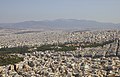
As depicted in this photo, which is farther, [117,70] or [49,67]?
[49,67]

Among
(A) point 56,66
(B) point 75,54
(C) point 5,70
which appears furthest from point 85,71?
(B) point 75,54

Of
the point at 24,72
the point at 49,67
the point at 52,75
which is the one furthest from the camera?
the point at 49,67

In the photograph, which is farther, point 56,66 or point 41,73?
point 56,66

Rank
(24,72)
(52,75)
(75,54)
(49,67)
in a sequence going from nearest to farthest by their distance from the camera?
(52,75) → (24,72) → (49,67) → (75,54)

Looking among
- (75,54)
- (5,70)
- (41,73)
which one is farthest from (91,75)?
(75,54)

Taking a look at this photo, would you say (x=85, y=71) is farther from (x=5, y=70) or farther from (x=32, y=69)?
(x=5, y=70)

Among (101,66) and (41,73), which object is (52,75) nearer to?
(41,73)

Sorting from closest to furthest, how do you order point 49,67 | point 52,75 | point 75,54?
point 52,75
point 49,67
point 75,54

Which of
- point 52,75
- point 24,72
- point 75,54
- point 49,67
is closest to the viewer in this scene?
point 52,75

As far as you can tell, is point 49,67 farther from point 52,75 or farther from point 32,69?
point 52,75
